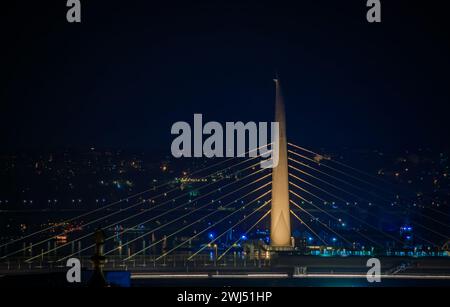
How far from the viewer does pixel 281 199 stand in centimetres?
3506

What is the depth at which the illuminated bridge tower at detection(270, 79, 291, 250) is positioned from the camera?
34997mm

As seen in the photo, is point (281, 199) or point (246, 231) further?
point (246, 231)

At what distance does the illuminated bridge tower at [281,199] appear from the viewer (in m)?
35.0

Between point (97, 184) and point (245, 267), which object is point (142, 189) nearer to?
point (97, 184)

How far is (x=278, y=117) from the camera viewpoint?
116 ft

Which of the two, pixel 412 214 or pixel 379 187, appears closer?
pixel 412 214

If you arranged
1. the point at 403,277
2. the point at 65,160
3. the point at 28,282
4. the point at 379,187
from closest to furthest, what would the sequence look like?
the point at 28,282, the point at 403,277, the point at 379,187, the point at 65,160

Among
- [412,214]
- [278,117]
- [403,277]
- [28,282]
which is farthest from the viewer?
[412,214]

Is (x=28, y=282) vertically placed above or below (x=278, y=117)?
below
